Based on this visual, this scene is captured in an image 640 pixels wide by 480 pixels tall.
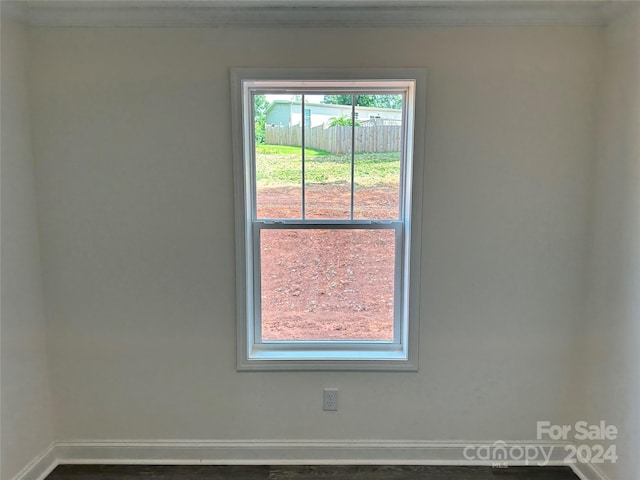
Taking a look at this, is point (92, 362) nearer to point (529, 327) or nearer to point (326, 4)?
point (326, 4)

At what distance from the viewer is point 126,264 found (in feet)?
6.49

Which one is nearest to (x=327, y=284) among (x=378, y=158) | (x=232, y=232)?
(x=232, y=232)

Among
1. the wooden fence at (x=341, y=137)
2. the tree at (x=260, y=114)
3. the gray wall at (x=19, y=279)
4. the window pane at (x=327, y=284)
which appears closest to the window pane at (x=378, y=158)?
the wooden fence at (x=341, y=137)

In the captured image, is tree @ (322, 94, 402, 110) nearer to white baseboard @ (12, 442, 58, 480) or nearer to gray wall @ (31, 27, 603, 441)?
gray wall @ (31, 27, 603, 441)

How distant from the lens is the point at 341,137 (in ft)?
6.64

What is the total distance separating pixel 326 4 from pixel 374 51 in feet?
0.96

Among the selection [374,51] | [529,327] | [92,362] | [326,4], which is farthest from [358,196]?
[92,362]

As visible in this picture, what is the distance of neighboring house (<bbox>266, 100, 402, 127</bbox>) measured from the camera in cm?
200

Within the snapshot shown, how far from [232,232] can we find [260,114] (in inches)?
24.3

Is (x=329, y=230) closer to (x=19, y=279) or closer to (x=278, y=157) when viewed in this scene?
(x=278, y=157)

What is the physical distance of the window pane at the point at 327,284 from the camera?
6.82 ft

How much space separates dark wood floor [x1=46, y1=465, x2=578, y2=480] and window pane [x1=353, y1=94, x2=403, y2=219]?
1.31 metres

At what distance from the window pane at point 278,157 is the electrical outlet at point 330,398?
93cm

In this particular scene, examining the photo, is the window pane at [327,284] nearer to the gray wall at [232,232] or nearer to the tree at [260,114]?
the gray wall at [232,232]
